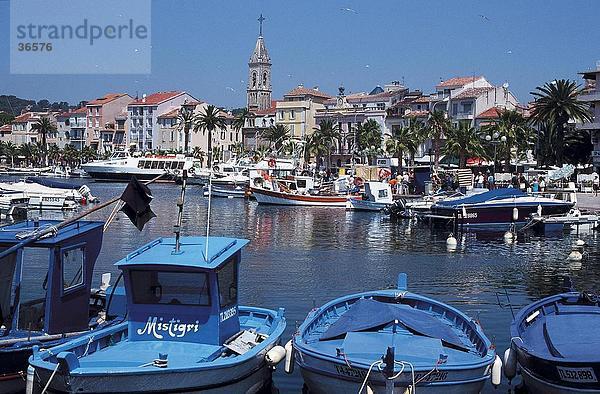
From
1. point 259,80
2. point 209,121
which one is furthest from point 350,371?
point 259,80

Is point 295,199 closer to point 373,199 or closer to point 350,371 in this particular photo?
point 373,199

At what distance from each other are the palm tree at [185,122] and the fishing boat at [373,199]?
2821 inches

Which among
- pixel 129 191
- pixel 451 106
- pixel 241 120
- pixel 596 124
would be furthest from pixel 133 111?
pixel 129 191

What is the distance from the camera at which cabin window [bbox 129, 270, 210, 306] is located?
46.1 ft

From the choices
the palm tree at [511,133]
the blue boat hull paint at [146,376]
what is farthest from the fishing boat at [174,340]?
the palm tree at [511,133]

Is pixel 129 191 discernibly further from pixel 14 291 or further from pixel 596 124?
pixel 596 124

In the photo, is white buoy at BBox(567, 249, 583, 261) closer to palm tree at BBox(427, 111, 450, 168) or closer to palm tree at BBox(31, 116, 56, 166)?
palm tree at BBox(427, 111, 450, 168)

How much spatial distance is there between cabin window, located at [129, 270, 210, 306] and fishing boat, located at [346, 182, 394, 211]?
5148 cm

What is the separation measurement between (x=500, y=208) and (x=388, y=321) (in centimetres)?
3680

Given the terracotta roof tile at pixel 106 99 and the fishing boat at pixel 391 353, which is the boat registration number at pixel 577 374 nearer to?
the fishing boat at pixel 391 353

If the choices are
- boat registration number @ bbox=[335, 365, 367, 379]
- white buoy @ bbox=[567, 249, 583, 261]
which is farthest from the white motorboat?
boat registration number @ bbox=[335, 365, 367, 379]

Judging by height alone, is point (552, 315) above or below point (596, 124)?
below

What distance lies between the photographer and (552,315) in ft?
54.6

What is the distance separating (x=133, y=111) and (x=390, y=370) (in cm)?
14592
